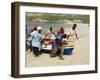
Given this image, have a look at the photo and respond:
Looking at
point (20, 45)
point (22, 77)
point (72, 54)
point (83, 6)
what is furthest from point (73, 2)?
point (22, 77)

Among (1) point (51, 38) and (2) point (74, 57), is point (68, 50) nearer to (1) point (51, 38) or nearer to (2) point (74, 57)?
(2) point (74, 57)

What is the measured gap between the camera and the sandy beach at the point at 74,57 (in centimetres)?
194

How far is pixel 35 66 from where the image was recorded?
195 centimetres

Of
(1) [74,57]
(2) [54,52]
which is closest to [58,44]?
(2) [54,52]

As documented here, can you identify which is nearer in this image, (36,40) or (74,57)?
(36,40)

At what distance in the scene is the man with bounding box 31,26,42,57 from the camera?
195 cm

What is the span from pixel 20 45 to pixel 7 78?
0.27 metres

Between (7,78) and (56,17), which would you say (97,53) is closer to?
(56,17)

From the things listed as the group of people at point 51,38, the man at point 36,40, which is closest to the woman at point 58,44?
the group of people at point 51,38

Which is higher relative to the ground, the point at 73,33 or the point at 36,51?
the point at 73,33

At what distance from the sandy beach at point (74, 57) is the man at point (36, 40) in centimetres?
4

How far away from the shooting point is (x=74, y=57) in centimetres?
210

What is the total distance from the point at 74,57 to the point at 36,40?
0.38m

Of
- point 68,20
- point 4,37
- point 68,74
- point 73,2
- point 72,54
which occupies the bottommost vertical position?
point 68,74
